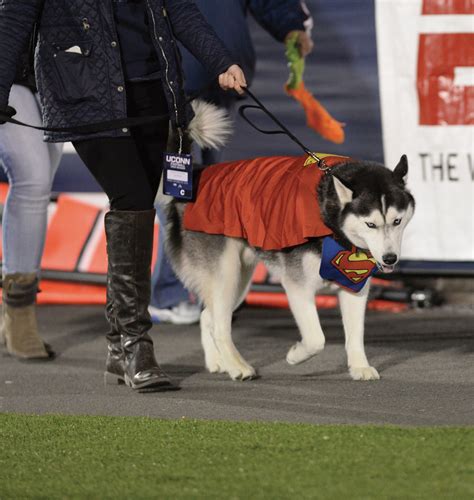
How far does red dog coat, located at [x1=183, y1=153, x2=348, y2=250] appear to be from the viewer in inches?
227

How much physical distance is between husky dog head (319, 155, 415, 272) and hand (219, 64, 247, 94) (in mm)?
524

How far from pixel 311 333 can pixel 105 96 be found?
4.26 feet

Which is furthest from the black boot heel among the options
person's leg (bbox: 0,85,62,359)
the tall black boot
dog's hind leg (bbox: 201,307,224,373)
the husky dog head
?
the husky dog head

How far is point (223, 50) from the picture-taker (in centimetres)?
571

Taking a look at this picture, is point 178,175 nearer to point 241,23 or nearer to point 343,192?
point 343,192

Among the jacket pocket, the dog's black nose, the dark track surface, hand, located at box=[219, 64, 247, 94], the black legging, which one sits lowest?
the dark track surface

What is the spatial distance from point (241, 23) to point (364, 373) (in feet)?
8.59

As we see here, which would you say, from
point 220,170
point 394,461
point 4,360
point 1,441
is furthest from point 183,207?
point 394,461

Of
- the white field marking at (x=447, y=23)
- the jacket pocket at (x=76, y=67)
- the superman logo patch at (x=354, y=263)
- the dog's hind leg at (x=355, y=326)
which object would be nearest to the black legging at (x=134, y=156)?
the jacket pocket at (x=76, y=67)

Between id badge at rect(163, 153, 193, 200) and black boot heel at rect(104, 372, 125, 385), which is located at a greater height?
id badge at rect(163, 153, 193, 200)

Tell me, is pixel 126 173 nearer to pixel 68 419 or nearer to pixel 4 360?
pixel 68 419

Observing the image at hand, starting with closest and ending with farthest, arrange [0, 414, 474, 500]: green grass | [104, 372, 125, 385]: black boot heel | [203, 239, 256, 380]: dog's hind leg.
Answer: [0, 414, 474, 500]: green grass
[104, 372, 125, 385]: black boot heel
[203, 239, 256, 380]: dog's hind leg

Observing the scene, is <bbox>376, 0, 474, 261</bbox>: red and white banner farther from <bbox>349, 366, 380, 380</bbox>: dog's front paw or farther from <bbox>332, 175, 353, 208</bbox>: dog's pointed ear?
<bbox>332, 175, 353, 208</bbox>: dog's pointed ear

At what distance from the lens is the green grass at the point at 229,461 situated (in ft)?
13.1
